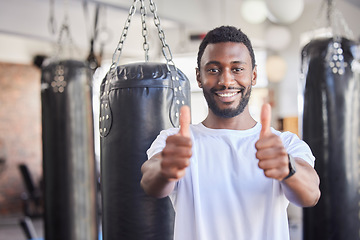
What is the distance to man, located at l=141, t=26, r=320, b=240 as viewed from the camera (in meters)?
1.29

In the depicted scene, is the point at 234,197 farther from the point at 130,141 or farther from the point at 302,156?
the point at 130,141

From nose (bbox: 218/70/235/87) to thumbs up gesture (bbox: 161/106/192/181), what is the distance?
0.99ft

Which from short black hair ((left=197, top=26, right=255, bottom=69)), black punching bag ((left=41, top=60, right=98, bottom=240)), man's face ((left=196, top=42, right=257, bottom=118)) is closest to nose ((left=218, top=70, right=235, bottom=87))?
man's face ((left=196, top=42, right=257, bottom=118))

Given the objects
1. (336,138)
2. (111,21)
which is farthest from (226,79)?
(111,21)

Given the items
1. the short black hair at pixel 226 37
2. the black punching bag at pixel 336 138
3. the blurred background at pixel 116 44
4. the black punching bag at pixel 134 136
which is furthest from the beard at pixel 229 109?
the blurred background at pixel 116 44

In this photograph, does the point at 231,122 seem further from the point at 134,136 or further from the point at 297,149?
the point at 134,136

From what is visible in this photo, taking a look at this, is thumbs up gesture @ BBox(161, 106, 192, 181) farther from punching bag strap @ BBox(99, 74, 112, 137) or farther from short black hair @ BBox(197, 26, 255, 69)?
punching bag strap @ BBox(99, 74, 112, 137)

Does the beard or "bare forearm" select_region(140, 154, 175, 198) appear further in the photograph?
the beard

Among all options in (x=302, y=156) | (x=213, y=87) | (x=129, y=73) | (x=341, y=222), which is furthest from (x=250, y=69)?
(x=341, y=222)

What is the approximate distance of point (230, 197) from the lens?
1.32 meters

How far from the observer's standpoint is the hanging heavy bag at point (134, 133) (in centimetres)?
187

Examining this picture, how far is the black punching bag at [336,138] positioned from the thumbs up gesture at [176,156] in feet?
6.02

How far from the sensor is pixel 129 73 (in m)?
1.93

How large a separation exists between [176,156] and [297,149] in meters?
0.45
